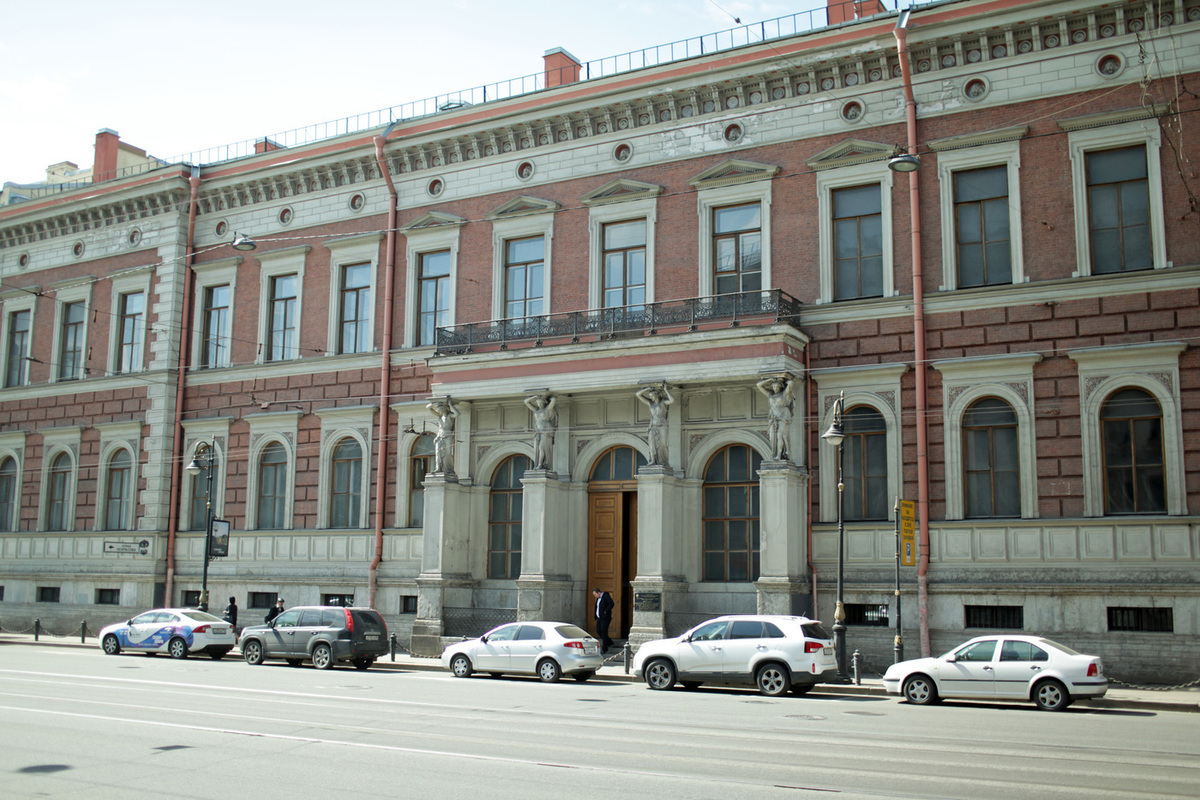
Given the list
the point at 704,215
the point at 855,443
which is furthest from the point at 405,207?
the point at 855,443

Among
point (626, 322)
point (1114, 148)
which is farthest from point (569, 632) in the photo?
point (1114, 148)

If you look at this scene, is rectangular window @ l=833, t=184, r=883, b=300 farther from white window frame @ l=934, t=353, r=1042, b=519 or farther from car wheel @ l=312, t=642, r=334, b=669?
car wheel @ l=312, t=642, r=334, b=669

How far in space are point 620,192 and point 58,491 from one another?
23.9 meters

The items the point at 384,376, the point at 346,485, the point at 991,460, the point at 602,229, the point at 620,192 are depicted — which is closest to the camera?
the point at 991,460

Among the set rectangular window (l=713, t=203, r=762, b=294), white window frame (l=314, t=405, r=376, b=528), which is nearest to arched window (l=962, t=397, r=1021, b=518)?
rectangular window (l=713, t=203, r=762, b=294)

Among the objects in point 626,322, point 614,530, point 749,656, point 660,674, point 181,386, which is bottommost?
point 660,674

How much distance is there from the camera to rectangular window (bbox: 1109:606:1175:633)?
22188mm

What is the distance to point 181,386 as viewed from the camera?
3675 centimetres

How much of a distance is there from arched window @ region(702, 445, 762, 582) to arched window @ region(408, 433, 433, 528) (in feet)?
28.7

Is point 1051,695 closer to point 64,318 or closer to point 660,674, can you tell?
point 660,674

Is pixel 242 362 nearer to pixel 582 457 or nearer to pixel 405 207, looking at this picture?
pixel 405 207

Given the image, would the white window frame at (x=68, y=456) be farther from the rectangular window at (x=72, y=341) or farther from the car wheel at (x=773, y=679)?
the car wheel at (x=773, y=679)

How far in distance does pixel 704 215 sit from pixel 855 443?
7.30 metres

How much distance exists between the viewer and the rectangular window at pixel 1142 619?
72.8ft
